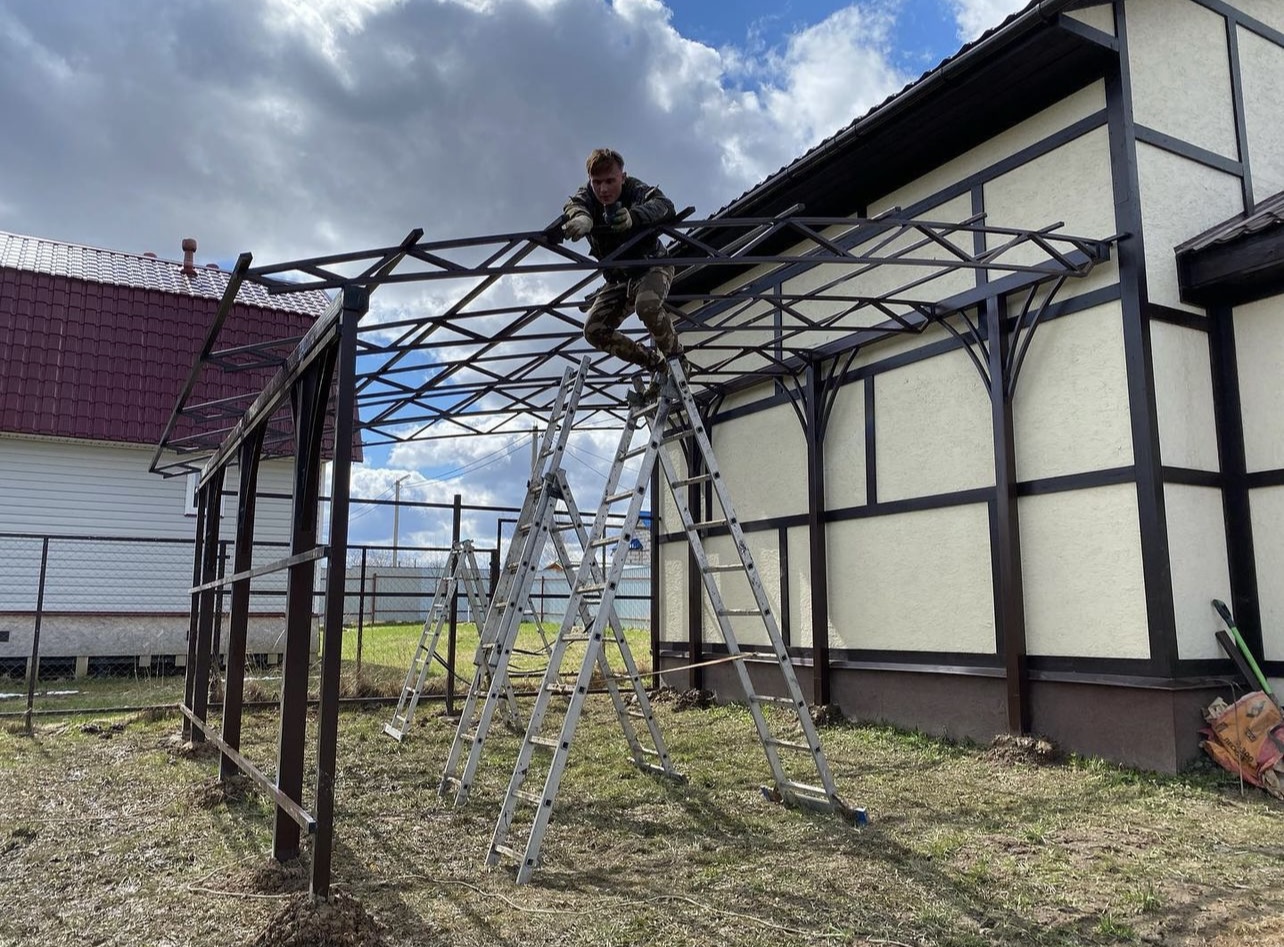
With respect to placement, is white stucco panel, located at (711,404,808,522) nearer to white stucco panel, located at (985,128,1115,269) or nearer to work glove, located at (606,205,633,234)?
white stucco panel, located at (985,128,1115,269)

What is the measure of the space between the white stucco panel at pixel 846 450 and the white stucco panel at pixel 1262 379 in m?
2.98

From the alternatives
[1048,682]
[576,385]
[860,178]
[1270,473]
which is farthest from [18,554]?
[1270,473]

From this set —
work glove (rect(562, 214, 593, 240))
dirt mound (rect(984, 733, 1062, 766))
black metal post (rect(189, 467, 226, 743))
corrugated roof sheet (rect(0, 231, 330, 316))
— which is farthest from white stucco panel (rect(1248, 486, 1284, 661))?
corrugated roof sheet (rect(0, 231, 330, 316))

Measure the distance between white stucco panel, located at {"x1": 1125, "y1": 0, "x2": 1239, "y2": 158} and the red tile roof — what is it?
10.7 metres

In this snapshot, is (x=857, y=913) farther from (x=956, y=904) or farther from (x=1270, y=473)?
(x=1270, y=473)

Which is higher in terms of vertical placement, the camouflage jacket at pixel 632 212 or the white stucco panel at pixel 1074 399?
the camouflage jacket at pixel 632 212


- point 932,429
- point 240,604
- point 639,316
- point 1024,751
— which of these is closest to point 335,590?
point 240,604

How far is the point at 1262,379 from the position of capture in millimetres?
6402

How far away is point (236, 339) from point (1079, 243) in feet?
43.9

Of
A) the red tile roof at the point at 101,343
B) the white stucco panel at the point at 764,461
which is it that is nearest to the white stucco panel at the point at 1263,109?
the white stucco panel at the point at 764,461

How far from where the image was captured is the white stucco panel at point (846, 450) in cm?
848

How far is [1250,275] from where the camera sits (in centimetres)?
618

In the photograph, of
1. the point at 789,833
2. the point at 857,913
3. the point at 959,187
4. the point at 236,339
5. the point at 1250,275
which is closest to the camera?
the point at 857,913

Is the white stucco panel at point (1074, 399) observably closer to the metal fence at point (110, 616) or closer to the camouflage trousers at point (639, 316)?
the camouflage trousers at point (639, 316)
